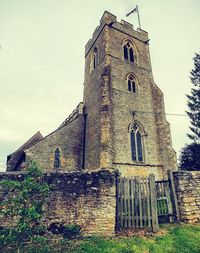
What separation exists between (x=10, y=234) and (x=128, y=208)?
395cm

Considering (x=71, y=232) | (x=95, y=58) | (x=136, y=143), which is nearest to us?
(x=71, y=232)

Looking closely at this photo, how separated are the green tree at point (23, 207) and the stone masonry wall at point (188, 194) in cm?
503

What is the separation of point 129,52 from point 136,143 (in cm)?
984

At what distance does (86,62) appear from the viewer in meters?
24.3

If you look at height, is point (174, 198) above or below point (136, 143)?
below

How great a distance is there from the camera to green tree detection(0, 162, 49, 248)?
5.85 m

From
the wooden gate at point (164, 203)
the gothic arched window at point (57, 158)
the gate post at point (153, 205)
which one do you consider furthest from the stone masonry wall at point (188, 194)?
the gothic arched window at point (57, 158)

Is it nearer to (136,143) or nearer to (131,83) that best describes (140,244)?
(136,143)

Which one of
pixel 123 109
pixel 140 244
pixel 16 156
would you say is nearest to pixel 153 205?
pixel 140 244

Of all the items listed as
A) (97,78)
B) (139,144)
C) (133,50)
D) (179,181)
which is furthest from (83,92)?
(179,181)

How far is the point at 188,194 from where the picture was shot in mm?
7980

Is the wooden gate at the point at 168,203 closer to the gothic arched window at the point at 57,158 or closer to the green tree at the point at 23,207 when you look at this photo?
the green tree at the point at 23,207

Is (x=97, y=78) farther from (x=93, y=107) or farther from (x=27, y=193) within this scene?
(x=27, y=193)

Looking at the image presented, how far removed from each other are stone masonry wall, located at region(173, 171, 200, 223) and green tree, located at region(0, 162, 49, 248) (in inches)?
198
